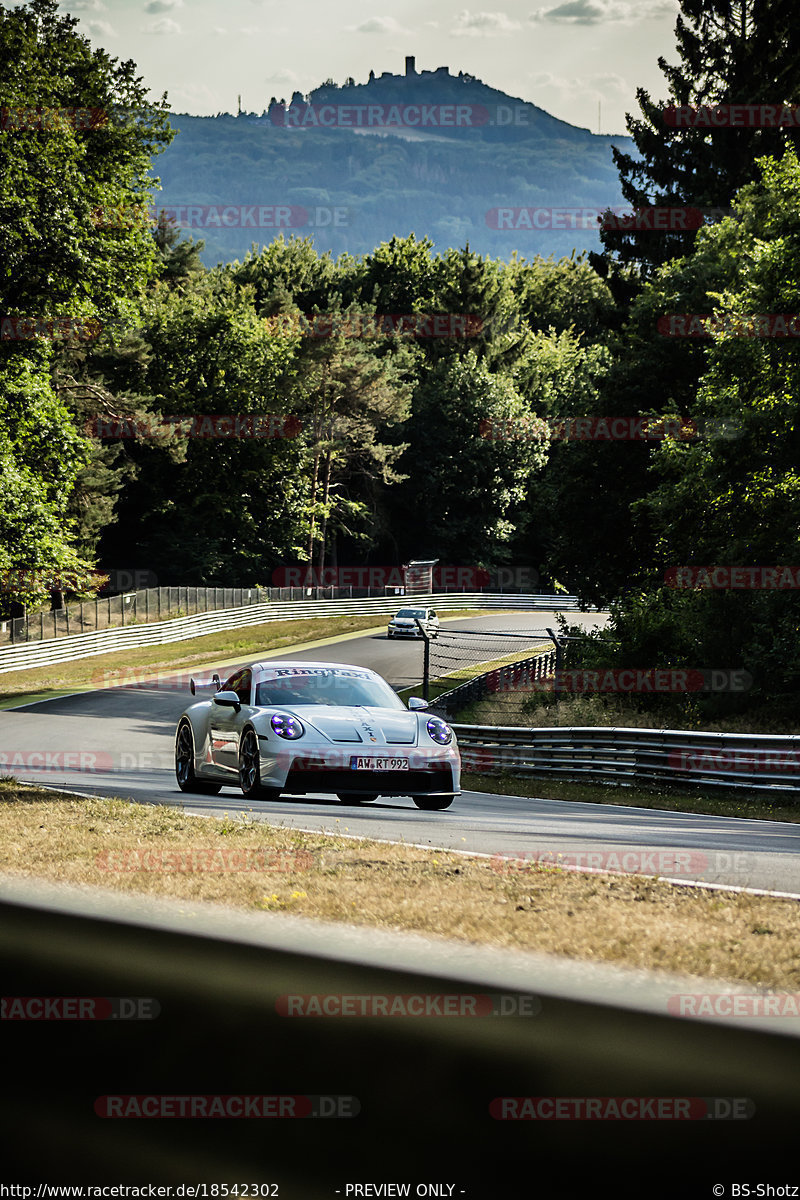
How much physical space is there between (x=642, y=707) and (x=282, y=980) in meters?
25.7

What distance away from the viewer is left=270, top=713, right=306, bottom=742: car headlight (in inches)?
478

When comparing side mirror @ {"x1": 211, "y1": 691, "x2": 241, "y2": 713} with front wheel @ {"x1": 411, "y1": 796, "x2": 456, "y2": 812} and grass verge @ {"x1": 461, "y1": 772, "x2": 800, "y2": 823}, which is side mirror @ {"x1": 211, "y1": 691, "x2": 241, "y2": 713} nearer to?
front wheel @ {"x1": 411, "y1": 796, "x2": 456, "y2": 812}

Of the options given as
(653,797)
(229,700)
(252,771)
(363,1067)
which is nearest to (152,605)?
(653,797)

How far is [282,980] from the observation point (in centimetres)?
286

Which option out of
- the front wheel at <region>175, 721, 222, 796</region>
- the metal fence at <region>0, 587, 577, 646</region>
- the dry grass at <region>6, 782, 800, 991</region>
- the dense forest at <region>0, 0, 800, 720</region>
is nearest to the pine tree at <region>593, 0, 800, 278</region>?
the dense forest at <region>0, 0, 800, 720</region>

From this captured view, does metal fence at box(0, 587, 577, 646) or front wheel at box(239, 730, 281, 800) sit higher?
front wheel at box(239, 730, 281, 800)

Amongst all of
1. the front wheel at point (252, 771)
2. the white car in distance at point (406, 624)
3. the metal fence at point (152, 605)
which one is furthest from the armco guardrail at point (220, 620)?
the front wheel at point (252, 771)

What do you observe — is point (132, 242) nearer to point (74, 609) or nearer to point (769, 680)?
point (74, 609)

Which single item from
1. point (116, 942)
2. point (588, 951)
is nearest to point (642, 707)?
point (588, 951)

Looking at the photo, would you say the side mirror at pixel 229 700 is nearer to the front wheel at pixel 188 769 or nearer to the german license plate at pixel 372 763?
the front wheel at pixel 188 769

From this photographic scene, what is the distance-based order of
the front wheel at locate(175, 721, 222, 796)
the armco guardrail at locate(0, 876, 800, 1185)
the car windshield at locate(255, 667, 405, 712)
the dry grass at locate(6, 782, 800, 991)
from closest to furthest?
1. the armco guardrail at locate(0, 876, 800, 1185)
2. the dry grass at locate(6, 782, 800, 991)
3. the car windshield at locate(255, 667, 405, 712)
4. the front wheel at locate(175, 721, 222, 796)

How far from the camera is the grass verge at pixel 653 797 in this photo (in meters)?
17.2

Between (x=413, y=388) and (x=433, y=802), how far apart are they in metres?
71.0

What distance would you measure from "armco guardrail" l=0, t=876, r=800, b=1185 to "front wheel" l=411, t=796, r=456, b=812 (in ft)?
33.7
